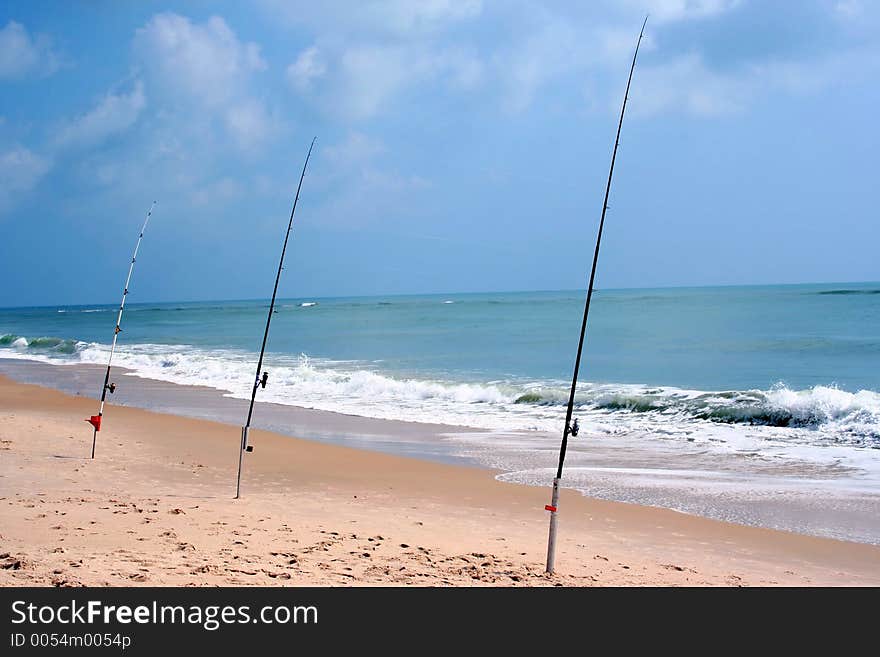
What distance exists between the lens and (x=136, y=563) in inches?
183

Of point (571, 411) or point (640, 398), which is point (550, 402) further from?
point (571, 411)

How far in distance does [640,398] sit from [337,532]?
1120 centimetres

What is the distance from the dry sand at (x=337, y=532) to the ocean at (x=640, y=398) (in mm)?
991

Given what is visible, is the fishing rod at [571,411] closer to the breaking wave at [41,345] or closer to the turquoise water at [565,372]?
the turquoise water at [565,372]

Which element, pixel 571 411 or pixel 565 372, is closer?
pixel 571 411

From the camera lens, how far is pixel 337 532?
6031 millimetres

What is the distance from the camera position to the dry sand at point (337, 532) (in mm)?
4766

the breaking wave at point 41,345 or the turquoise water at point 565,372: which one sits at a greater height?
the turquoise water at point 565,372

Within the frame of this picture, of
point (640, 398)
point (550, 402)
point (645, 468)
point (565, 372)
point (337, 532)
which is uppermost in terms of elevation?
point (565, 372)

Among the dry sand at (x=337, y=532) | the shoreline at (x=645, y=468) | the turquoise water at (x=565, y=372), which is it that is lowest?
the dry sand at (x=337, y=532)

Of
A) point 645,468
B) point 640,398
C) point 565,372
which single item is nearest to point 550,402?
point 640,398

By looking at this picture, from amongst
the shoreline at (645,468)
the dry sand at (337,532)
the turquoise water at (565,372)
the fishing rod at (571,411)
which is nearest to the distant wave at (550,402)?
the turquoise water at (565,372)
